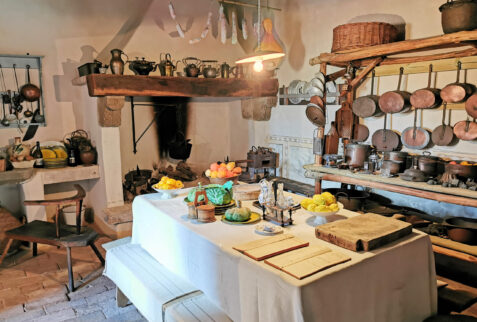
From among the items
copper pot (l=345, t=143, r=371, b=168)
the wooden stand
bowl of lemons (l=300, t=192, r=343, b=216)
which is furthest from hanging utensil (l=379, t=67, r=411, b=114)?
the wooden stand

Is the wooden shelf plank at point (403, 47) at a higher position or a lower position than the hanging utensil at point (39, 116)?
higher

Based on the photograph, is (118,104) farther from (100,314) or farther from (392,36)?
(392,36)

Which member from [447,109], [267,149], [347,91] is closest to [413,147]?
[447,109]

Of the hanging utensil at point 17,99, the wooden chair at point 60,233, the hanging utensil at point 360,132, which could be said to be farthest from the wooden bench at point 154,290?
the hanging utensil at point 360,132

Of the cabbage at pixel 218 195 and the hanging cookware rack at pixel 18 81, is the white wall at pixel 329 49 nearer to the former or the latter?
the cabbage at pixel 218 195

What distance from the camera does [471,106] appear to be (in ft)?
10.9

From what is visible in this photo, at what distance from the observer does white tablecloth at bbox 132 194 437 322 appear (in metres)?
1.58

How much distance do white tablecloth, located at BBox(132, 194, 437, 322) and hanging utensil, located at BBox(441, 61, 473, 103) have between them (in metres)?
1.93

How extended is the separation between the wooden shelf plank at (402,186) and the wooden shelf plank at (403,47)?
123cm

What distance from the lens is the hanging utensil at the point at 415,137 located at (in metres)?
3.84

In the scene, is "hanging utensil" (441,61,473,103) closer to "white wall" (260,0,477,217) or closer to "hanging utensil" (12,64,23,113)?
"white wall" (260,0,477,217)

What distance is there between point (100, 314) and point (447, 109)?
3706mm

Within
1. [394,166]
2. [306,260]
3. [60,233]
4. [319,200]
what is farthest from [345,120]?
[60,233]

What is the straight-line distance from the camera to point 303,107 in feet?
16.9
